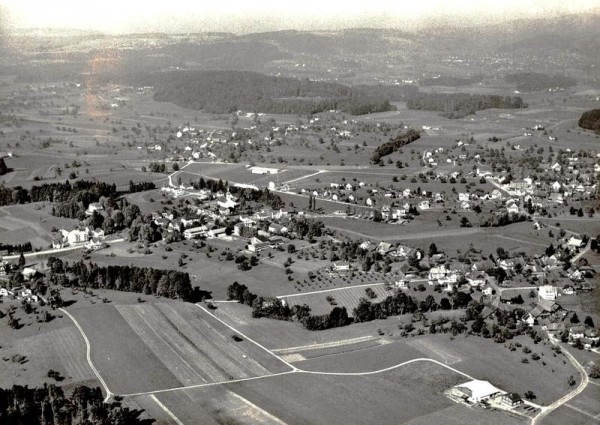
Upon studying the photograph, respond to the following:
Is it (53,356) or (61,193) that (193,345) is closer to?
(53,356)

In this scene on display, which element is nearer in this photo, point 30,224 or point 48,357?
point 48,357

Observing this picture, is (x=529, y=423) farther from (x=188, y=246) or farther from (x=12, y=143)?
(x=12, y=143)

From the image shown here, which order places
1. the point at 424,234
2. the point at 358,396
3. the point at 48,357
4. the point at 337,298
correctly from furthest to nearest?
1. the point at 424,234
2. the point at 337,298
3. the point at 48,357
4. the point at 358,396

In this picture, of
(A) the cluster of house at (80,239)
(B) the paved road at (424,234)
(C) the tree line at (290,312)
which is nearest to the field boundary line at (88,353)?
(C) the tree line at (290,312)

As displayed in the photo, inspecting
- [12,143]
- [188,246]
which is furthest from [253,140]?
[188,246]

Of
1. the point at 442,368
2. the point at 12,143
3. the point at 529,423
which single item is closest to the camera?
the point at 529,423

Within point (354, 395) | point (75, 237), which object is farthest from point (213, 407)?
point (75, 237)

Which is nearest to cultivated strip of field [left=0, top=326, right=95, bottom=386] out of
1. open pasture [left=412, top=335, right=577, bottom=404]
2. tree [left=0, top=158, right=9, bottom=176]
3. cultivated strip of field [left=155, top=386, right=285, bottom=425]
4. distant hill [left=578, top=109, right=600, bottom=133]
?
cultivated strip of field [left=155, top=386, right=285, bottom=425]
